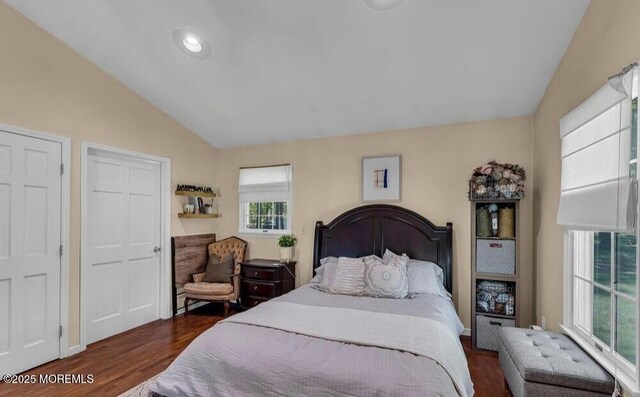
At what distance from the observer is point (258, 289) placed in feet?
13.0

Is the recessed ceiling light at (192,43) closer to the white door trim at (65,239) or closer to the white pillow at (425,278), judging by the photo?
the white door trim at (65,239)

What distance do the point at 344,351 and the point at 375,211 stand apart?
214 centimetres

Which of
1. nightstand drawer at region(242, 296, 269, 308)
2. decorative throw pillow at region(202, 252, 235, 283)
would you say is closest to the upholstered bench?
nightstand drawer at region(242, 296, 269, 308)

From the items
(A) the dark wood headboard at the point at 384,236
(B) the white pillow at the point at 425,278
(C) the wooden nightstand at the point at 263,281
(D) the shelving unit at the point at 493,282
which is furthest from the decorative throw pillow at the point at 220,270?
(D) the shelving unit at the point at 493,282

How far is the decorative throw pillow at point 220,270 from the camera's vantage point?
13.5ft

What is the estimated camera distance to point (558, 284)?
8.16 feet

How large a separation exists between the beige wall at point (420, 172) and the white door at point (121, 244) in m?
1.36

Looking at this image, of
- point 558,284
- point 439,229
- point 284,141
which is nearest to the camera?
point 558,284

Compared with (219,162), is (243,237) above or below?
below

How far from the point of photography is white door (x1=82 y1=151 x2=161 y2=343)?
3305 mm

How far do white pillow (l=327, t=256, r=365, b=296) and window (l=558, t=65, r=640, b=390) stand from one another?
1.60 metres

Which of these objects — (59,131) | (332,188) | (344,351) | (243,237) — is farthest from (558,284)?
(59,131)

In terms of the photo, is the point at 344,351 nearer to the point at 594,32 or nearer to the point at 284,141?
the point at 594,32

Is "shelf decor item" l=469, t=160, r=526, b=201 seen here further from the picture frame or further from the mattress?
the mattress
